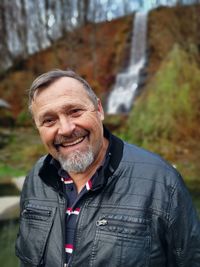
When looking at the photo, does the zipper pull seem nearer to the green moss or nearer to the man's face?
the man's face

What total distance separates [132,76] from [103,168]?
14002mm

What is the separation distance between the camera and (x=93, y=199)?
1.48 meters

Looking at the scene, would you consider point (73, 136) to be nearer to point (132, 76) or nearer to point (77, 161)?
point (77, 161)

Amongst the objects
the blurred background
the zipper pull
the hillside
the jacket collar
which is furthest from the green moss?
the zipper pull

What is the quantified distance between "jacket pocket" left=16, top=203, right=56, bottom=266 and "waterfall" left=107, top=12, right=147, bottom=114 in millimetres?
12076

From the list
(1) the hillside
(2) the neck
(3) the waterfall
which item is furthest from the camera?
(1) the hillside

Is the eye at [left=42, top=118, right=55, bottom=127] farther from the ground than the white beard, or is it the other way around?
the eye at [left=42, top=118, right=55, bottom=127]

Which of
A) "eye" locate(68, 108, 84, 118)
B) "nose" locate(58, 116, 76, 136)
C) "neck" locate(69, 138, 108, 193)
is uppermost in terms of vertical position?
"eye" locate(68, 108, 84, 118)

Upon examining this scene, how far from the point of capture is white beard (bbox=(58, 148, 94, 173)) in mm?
1554

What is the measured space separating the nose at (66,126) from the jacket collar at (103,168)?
0.58 feet

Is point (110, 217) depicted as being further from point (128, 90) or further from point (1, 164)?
point (128, 90)

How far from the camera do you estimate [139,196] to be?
4.72 feet

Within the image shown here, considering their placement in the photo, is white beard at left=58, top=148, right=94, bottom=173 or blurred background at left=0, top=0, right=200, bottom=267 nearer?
white beard at left=58, top=148, right=94, bottom=173

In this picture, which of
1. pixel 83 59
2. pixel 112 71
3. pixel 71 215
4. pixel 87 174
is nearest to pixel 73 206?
pixel 71 215
